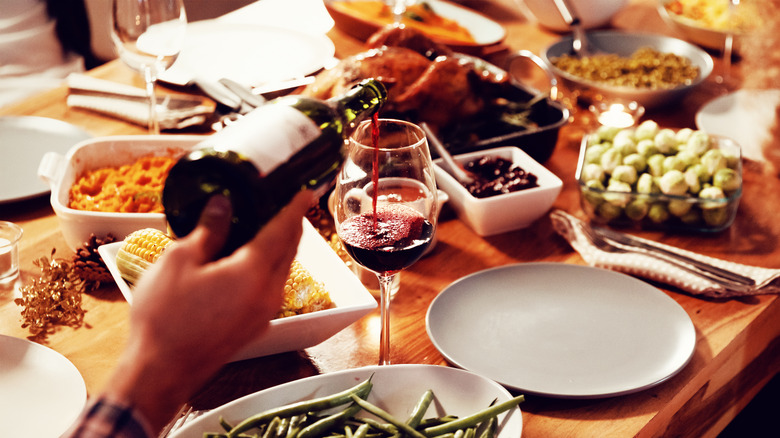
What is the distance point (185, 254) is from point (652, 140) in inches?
48.2

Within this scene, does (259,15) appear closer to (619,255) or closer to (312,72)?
(312,72)

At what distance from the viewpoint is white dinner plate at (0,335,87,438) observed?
101 centimetres

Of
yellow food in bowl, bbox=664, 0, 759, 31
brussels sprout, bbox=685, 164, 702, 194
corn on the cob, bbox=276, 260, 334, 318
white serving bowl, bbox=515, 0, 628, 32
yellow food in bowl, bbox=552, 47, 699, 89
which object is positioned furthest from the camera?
white serving bowl, bbox=515, 0, 628, 32

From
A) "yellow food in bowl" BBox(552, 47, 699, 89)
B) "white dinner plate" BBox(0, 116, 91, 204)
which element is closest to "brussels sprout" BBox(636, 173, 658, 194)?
"yellow food in bowl" BBox(552, 47, 699, 89)

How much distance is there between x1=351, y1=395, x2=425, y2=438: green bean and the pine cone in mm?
561

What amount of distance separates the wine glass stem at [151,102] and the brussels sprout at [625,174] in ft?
3.20

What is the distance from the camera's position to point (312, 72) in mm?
2113

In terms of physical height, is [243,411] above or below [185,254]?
below

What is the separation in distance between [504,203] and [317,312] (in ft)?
1.70


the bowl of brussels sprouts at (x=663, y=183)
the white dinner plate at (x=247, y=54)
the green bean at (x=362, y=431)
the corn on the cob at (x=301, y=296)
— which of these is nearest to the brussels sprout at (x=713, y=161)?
the bowl of brussels sprouts at (x=663, y=183)

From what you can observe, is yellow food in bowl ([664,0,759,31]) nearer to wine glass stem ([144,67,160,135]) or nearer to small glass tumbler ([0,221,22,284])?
wine glass stem ([144,67,160,135])

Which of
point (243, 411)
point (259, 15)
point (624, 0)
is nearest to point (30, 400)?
point (243, 411)

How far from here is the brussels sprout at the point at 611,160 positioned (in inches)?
61.1

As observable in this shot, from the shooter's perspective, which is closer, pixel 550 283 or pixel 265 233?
pixel 265 233
